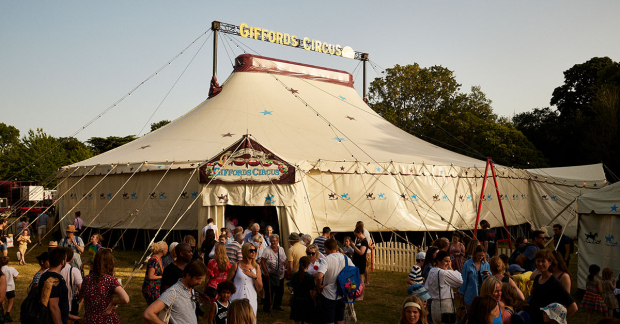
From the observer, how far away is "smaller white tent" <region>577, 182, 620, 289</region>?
9234mm

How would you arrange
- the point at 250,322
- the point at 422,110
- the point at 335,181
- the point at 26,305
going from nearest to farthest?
the point at 250,322, the point at 26,305, the point at 335,181, the point at 422,110

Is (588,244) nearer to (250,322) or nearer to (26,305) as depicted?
(250,322)

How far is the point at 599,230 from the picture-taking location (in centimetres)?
953

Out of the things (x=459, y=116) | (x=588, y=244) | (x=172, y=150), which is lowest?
(x=588, y=244)

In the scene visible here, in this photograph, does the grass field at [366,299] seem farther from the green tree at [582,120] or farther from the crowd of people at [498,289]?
the green tree at [582,120]

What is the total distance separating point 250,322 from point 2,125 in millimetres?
77519

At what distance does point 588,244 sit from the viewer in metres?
9.65

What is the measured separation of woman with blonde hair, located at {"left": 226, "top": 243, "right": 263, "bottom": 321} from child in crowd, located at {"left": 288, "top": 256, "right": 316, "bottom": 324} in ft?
2.43

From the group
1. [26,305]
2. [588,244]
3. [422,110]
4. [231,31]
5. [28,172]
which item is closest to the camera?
[26,305]

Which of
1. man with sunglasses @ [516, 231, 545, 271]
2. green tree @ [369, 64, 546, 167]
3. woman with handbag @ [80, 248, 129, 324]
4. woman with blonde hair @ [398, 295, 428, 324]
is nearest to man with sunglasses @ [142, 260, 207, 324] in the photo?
woman with handbag @ [80, 248, 129, 324]

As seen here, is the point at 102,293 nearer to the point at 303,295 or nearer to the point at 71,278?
the point at 71,278

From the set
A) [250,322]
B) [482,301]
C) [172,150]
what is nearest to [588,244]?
[482,301]

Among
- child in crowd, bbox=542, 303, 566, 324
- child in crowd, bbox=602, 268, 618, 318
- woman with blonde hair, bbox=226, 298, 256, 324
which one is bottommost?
child in crowd, bbox=602, 268, 618, 318

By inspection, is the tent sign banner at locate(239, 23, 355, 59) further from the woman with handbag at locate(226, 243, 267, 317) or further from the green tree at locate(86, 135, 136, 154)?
the green tree at locate(86, 135, 136, 154)
